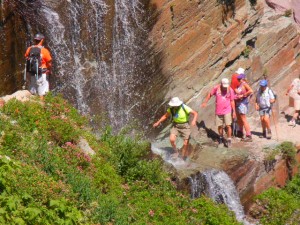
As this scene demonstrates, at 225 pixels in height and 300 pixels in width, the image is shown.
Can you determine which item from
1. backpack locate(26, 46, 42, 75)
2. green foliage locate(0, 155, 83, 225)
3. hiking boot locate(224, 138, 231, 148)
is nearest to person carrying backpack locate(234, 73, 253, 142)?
hiking boot locate(224, 138, 231, 148)

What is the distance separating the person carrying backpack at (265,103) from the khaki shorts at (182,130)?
239cm

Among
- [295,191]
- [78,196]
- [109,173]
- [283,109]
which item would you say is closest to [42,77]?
[109,173]

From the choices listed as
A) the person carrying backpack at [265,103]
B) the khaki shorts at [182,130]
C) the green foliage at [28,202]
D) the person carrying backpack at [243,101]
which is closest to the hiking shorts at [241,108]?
the person carrying backpack at [243,101]

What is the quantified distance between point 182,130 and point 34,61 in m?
3.79

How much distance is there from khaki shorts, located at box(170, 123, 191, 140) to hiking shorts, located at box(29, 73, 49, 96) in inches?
124

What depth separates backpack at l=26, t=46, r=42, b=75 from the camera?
540 inches

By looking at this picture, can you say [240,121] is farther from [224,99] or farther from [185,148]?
[185,148]

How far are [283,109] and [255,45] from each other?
2.02m

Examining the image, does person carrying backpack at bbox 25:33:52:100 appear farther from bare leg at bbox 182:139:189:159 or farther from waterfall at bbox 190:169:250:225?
waterfall at bbox 190:169:250:225

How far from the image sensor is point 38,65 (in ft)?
45.4

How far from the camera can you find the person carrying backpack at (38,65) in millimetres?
13758

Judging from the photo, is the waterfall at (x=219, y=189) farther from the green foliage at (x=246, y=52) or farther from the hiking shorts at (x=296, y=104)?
the green foliage at (x=246, y=52)

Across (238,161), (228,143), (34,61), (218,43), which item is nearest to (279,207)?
(238,161)

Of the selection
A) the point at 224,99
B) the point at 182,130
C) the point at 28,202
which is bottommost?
the point at 182,130
